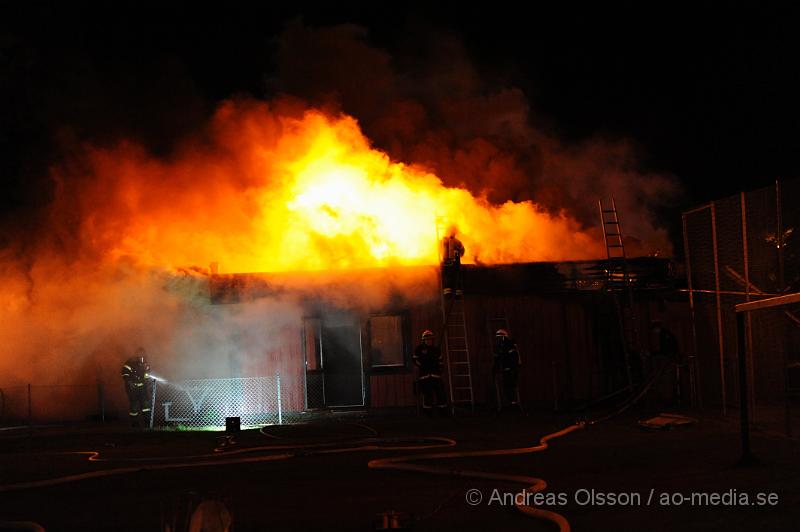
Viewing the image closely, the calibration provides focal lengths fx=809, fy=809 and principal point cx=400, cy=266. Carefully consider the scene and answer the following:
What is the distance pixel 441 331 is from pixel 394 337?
1170 millimetres

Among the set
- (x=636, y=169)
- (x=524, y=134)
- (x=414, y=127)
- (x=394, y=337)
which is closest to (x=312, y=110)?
(x=414, y=127)

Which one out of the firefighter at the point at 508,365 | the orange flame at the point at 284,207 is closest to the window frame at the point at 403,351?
the orange flame at the point at 284,207

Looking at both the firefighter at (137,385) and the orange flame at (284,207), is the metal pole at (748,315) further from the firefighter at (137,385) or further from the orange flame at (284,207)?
the firefighter at (137,385)

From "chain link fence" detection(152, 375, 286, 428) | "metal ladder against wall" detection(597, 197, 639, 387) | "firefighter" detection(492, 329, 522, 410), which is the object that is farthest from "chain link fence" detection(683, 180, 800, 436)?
"chain link fence" detection(152, 375, 286, 428)

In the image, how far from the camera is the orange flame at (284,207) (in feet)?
65.5

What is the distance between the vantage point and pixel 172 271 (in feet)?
61.7

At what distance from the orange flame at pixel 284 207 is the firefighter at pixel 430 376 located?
288 centimetres

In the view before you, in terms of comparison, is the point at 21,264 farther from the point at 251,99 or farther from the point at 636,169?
the point at 636,169

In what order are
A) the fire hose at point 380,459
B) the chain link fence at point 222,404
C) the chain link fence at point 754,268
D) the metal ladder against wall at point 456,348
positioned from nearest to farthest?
the fire hose at point 380,459 → the chain link fence at point 754,268 → the chain link fence at point 222,404 → the metal ladder against wall at point 456,348

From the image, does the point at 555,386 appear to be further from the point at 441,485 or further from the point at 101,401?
the point at 101,401

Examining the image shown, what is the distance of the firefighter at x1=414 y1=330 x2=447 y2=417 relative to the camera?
1658 centimetres

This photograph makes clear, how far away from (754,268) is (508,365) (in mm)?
5147

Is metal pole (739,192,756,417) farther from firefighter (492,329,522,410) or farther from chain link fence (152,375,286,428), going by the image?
chain link fence (152,375,286,428)

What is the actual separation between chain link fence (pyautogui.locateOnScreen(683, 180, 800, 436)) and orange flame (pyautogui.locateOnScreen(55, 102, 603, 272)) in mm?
5474
